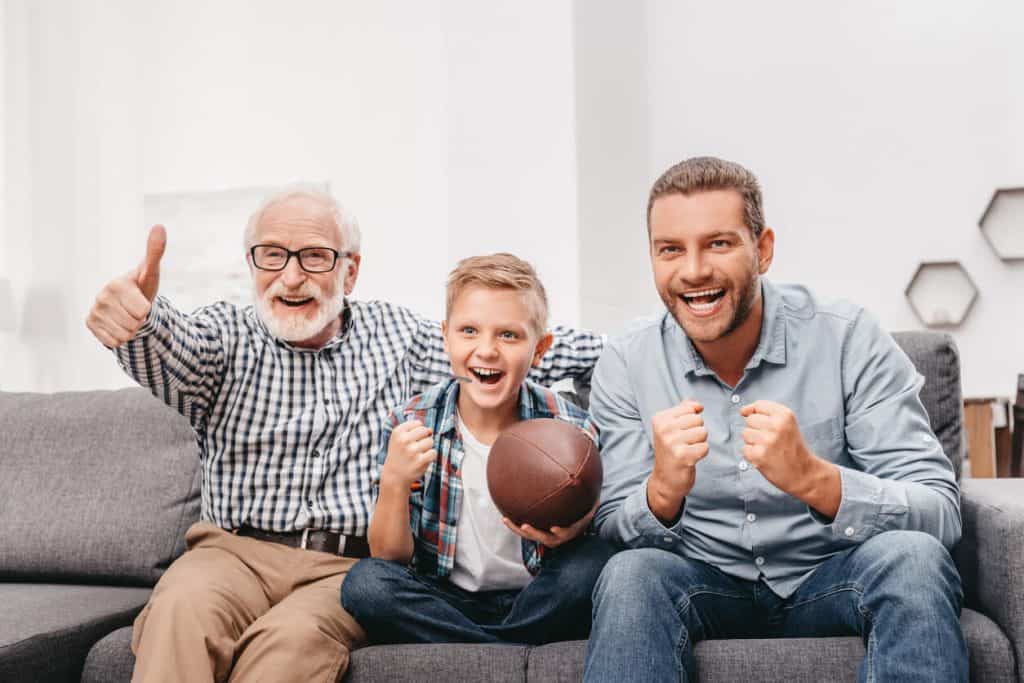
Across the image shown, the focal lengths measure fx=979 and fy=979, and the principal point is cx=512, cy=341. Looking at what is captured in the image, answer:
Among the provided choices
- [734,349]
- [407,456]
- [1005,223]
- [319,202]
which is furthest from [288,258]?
[1005,223]

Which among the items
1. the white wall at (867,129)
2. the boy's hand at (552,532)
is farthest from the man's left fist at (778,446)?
the white wall at (867,129)

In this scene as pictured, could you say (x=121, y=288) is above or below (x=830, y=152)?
below

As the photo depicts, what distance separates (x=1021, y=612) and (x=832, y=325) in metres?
0.60

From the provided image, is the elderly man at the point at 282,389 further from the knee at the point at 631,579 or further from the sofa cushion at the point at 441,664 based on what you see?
the knee at the point at 631,579

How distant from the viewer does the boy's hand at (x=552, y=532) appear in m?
1.75

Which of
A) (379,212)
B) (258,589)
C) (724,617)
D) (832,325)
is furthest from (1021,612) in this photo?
(379,212)

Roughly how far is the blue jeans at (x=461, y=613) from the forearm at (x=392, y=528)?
0.11ft

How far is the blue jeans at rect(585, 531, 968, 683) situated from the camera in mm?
1411

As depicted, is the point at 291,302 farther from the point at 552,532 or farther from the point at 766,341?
the point at 766,341

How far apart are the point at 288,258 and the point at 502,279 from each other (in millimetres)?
541

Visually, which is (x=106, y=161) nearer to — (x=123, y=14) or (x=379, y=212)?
(x=123, y=14)

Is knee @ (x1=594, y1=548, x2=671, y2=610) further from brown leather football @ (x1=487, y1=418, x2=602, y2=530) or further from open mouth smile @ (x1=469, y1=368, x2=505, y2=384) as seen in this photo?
open mouth smile @ (x1=469, y1=368, x2=505, y2=384)

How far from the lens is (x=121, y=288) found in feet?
6.07

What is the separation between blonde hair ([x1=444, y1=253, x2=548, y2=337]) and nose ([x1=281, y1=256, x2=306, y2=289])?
358 mm
